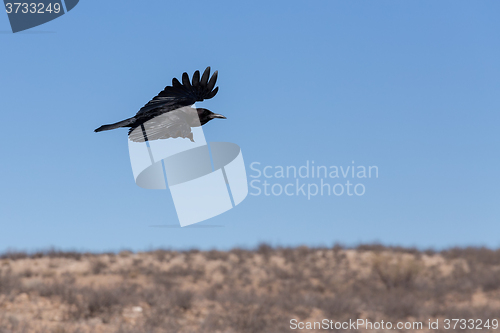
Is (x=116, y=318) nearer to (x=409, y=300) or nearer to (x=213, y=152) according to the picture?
(x=213, y=152)

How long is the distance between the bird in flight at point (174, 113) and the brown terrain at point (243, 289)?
480 centimetres

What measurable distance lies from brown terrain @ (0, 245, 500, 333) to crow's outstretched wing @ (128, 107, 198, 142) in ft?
15.8

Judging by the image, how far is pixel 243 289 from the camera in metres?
14.8

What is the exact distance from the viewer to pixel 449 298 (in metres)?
13.9

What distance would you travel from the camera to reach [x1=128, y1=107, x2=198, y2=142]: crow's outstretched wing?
6.57m

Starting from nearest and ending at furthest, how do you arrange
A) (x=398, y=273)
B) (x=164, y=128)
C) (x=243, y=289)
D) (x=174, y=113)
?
(x=164, y=128) → (x=174, y=113) → (x=243, y=289) → (x=398, y=273)

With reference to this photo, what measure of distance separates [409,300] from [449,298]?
80.5 inches

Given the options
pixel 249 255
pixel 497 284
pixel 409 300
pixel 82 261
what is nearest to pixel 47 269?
pixel 82 261

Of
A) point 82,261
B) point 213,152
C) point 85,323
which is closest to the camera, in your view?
point 213,152

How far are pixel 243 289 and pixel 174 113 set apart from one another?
8.98m

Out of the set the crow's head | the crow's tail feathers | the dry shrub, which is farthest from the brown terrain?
the crow's tail feathers

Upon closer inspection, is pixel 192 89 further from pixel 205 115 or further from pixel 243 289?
pixel 243 289

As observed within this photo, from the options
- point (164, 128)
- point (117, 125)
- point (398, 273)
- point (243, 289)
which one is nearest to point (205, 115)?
point (164, 128)

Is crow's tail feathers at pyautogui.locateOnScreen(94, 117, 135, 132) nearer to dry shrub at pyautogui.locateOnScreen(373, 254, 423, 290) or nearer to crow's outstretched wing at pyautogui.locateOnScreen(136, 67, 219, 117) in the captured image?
crow's outstretched wing at pyautogui.locateOnScreen(136, 67, 219, 117)
